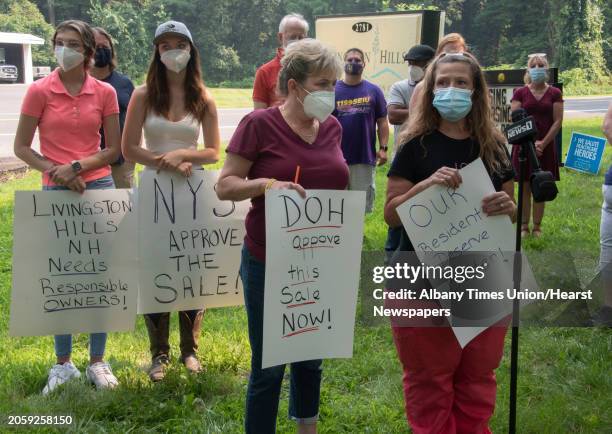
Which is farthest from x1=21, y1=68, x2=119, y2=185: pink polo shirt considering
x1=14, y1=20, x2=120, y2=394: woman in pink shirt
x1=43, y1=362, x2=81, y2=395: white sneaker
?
x1=43, y1=362, x2=81, y2=395: white sneaker

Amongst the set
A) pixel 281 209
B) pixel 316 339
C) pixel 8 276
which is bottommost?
pixel 8 276

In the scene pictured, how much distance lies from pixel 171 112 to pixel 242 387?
5.24ft

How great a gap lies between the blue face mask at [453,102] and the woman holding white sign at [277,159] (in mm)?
417

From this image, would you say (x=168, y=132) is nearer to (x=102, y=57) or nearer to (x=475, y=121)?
(x=102, y=57)

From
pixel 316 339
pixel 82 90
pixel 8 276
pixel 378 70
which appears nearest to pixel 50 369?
pixel 82 90

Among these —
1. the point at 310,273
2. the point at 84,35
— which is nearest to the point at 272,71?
the point at 84,35

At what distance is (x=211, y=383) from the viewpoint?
3.66 m

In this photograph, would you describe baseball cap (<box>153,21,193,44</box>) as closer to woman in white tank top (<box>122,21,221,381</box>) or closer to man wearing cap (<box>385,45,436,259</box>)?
woman in white tank top (<box>122,21,221,381</box>)

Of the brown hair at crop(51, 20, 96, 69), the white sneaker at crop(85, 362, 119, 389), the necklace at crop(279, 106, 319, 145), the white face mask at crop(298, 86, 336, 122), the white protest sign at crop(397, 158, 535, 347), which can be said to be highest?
the brown hair at crop(51, 20, 96, 69)

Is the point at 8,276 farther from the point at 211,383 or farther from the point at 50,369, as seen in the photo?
the point at 211,383

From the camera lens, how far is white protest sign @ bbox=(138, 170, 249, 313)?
11.7ft

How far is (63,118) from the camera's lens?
3.49 metres

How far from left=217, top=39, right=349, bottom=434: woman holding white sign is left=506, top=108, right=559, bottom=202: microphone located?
709mm

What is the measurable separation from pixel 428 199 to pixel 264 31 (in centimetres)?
5429
